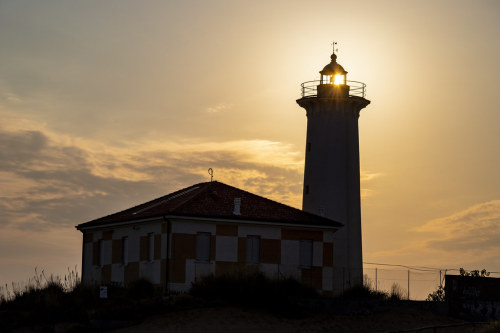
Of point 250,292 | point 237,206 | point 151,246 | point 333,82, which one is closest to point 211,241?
point 237,206

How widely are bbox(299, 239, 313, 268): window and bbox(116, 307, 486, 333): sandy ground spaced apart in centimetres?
559

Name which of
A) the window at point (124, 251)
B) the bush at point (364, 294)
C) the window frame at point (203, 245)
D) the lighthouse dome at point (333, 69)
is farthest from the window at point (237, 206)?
the lighthouse dome at point (333, 69)

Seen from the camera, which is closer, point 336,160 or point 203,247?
point 203,247

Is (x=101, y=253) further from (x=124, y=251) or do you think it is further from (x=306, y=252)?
(x=306, y=252)

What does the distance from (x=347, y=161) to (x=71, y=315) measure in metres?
18.8

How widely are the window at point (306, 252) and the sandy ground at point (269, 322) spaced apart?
5.59 meters

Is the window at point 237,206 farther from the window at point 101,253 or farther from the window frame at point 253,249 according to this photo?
the window at point 101,253

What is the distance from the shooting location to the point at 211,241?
137 ft

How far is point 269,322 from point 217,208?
8.61m

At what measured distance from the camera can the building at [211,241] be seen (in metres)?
41.1

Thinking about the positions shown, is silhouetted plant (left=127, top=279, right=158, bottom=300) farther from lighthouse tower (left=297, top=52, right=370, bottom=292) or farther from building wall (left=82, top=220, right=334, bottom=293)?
lighthouse tower (left=297, top=52, right=370, bottom=292)

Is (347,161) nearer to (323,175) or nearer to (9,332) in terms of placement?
(323,175)

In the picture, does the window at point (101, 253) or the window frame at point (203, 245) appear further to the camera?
the window at point (101, 253)

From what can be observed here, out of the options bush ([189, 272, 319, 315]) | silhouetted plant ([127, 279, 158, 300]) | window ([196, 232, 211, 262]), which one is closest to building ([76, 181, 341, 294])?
window ([196, 232, 211, 262])
